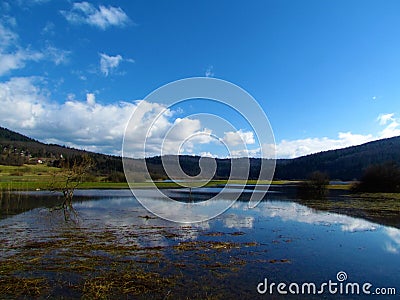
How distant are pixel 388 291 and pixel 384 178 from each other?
69881 mm

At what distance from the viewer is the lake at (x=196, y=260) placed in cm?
979

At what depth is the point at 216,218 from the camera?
28.2 m

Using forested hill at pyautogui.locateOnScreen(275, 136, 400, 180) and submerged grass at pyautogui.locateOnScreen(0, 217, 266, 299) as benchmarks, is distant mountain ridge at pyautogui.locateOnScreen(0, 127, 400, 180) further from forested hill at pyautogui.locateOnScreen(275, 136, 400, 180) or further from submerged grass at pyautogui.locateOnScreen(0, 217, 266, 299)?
submerged grass at pyautogui.locateOnScreen(0, 217, 266, 299)

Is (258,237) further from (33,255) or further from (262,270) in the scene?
(33,255)

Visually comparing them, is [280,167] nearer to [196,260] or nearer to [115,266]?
[196,260]

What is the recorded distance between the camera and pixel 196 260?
1342 cm

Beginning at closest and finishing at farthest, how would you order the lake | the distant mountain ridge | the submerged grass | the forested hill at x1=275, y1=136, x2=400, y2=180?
the submerged grass
the lake
the distant mountain ridge
the forested hill at x1=275, y1=136, x2=400, y2=180

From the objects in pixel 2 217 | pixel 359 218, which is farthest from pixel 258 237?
pixel 2 217

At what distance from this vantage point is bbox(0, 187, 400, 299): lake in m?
9.79

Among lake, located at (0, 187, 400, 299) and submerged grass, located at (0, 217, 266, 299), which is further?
lake, located at (0, 187, 400, 299)

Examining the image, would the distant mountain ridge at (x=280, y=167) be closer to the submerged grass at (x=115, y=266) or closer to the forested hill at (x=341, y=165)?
the forested hill at (x=341, y=165)

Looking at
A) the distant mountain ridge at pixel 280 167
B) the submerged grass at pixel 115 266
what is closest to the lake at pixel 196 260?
Answer: the submerged grass at pixel 115 266

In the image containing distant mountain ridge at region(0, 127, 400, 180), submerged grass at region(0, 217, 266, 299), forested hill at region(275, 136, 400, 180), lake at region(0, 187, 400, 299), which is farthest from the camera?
forested hill at region(275, 136, 400, 180)

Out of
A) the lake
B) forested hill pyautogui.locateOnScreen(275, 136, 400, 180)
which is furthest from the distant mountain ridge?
the lake
